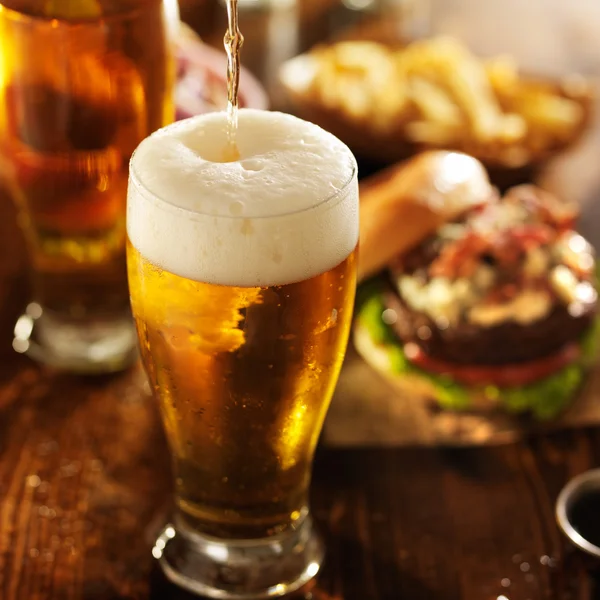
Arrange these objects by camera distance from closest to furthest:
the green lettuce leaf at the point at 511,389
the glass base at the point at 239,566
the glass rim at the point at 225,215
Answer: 1. the glass rim at the point at 225,215
2. the glass base at the point at 239,566
3. the green lettuce leaf at the point at 511,389

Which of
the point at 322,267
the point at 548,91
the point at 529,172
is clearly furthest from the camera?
the point at 548,91

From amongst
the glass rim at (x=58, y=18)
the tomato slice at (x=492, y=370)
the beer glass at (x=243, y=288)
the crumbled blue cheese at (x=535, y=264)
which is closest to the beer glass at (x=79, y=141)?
the glass rim at (x=58, y=18)

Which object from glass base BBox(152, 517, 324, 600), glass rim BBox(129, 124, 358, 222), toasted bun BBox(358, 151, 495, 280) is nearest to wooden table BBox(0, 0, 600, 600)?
glass base BBox(152, 517, 324, 600)

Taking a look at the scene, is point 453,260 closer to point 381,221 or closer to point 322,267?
point 381,221

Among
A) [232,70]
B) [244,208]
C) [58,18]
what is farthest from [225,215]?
[58,18]

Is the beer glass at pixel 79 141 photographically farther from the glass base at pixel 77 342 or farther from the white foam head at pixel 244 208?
the white foam head at pixel 244 208

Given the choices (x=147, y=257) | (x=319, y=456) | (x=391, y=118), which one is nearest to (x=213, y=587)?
(x=319, y=456)

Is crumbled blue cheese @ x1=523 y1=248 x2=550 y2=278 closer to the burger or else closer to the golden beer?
the burger
